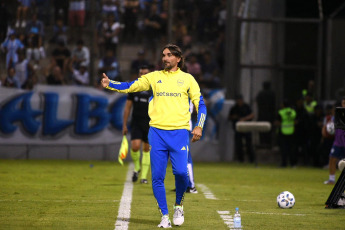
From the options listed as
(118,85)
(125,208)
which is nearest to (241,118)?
(125,208)

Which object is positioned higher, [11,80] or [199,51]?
[199,51]

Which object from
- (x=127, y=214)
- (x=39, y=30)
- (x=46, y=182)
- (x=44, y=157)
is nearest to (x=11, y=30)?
(x=39, y=30)

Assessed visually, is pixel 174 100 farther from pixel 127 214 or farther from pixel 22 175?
pixel 22 175

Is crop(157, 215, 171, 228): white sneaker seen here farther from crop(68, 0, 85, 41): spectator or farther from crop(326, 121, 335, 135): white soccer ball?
crop(68, 0, 85, 41): spectator

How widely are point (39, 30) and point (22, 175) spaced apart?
9304 mm

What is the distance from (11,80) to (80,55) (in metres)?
2.35

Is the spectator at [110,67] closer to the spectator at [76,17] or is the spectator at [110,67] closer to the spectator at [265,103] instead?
the spectator at [76,17]

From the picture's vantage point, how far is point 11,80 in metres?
25.3

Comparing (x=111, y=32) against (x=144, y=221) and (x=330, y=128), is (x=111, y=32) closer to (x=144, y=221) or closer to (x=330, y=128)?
(x=330, y=128)

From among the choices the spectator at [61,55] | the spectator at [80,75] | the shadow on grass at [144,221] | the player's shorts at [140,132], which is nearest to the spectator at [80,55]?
the spectator at [80,75]

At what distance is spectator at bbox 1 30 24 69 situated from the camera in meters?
25.6

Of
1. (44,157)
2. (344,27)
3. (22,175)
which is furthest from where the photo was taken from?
(344,27)

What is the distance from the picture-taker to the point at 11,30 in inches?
1018

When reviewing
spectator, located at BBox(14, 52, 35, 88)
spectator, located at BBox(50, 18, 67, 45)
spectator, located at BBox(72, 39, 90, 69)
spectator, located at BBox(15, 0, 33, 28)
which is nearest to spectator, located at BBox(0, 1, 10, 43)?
spectator, located at BBox(15, 0, 33, 28)
